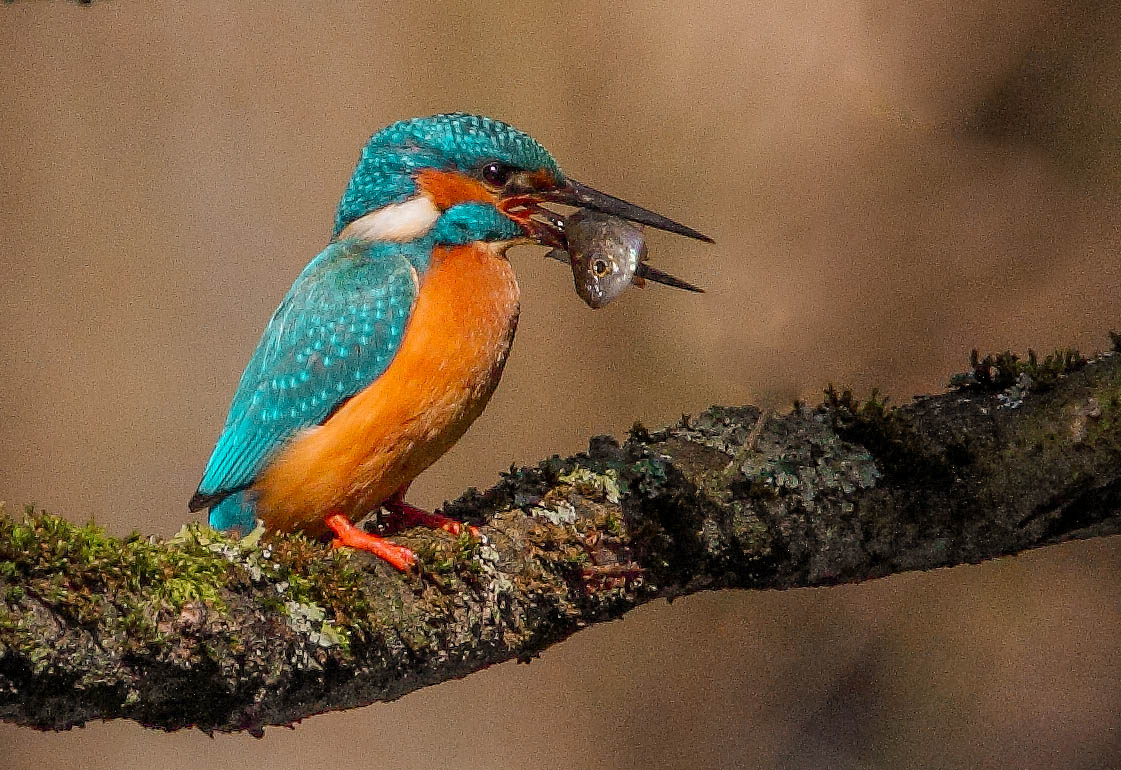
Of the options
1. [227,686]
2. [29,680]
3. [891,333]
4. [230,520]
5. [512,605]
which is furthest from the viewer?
[891,333]

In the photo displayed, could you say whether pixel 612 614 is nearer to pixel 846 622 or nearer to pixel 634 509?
pixel 634 509

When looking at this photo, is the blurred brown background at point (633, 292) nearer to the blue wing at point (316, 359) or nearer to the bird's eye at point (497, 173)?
the bird's eye at point (497, 173)

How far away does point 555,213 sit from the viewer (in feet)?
11.1

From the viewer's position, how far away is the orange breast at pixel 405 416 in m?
2.99

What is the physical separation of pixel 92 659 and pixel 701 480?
52.5 inches

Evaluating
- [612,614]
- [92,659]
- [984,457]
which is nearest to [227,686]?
[92,659]

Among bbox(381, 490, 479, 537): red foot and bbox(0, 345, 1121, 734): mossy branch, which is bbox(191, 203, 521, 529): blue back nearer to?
bbox(381, 490, 479, 537): red foot

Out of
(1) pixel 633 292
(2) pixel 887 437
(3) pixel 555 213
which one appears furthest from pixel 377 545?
(1) pixel 633 292

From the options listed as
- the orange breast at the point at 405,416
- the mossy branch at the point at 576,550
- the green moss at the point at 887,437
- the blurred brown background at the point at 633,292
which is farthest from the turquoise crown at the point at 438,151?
the blurred brown background at the point at 633,292

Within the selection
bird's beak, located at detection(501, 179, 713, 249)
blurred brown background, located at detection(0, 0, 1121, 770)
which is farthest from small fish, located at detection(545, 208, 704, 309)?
blurred brown background, located at detection(0, 0, 1121, 770)

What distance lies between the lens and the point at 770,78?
A: 208 inches

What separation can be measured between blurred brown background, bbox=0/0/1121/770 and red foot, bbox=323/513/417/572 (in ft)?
7.28

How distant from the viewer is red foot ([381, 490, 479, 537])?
267cm

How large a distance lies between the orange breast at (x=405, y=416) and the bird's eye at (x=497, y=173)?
30 cm
